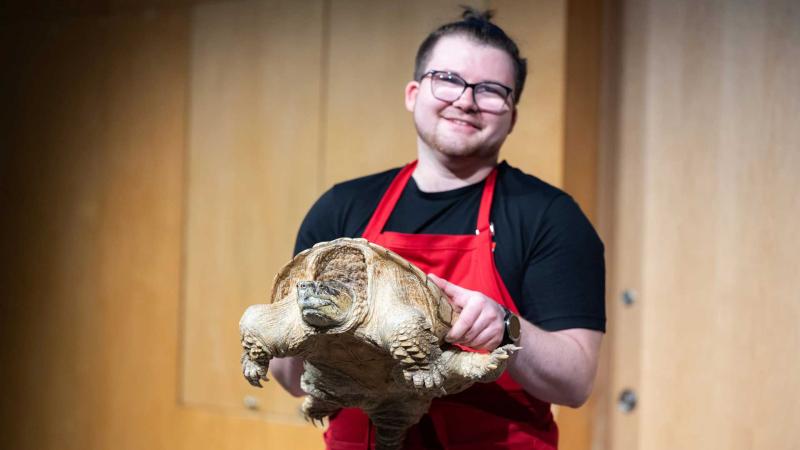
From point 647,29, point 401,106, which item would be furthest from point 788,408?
point 401,106

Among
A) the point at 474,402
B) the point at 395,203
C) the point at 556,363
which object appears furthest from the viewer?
the point at 395,203

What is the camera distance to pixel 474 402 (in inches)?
62.1

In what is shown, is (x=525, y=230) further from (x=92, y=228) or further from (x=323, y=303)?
(x=92, y=228)

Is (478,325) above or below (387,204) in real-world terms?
below

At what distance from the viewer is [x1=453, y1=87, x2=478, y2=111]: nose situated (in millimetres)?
1593

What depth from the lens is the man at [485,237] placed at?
5.09ft

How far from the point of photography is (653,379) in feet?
8.32

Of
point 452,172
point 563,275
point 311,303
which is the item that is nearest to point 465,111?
point 452,172

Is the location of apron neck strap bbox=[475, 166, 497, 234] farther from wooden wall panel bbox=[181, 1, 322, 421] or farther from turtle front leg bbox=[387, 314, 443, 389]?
wooden wall panel bbox=[181, 1, 322, 421]

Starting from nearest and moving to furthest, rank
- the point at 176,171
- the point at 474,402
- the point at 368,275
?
1. the point at 368,275
2. the point at 474,402
3. the point at 176,171

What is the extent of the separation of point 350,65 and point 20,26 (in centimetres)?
139

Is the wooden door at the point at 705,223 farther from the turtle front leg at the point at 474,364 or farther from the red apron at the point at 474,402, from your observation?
the turtle front leg at the point at 474,364

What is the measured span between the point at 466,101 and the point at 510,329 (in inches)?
17.0

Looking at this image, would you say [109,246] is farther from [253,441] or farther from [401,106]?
[401,106]
